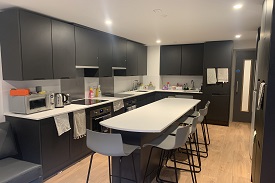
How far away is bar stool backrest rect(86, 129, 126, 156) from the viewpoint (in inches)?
73.9

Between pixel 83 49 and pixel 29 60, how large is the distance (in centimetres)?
114

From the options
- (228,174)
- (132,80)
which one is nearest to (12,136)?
(228,174)

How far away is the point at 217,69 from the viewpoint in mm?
5340

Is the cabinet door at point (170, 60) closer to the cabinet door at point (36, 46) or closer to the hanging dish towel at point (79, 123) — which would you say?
the hanging dish towel at point (79, 123)

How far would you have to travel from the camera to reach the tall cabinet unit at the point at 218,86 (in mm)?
5230

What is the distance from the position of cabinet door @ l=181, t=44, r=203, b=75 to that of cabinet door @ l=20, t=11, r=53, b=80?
4055 millimetres

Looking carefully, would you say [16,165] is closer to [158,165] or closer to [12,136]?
[12,136]

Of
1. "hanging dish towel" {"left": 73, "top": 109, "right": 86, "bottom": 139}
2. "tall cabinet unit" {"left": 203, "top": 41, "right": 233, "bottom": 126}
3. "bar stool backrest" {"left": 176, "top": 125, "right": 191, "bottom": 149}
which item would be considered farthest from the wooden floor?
"tall cabinet unit" {"left": 203, "top": 41, "right": 233, "bottom": 126}

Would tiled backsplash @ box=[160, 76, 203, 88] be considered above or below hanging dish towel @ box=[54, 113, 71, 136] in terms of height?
above

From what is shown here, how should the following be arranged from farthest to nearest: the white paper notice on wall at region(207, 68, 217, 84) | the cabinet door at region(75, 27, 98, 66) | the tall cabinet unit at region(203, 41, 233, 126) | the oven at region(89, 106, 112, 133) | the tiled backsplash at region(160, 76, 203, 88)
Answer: the tiled backsplash at region(160, 76, 203, 88) → the white paper notice on wall at region(207, 68, 217, 84) → the tall cabinet unit at region(203, 41, 233, 126) → the cabinet door at region(75, 27, 98, 66) → the oven at region(89, 106, 112, 133)

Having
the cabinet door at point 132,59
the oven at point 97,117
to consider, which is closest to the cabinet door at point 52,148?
the oven at point 97,117

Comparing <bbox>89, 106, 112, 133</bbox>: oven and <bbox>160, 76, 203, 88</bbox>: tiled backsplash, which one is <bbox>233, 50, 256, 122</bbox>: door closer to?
<bbox>160, 76, 203, 88</bbox>: tiled backsplash

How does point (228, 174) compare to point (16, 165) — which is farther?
point (228, 174)

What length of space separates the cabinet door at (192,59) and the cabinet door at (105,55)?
2.53m
